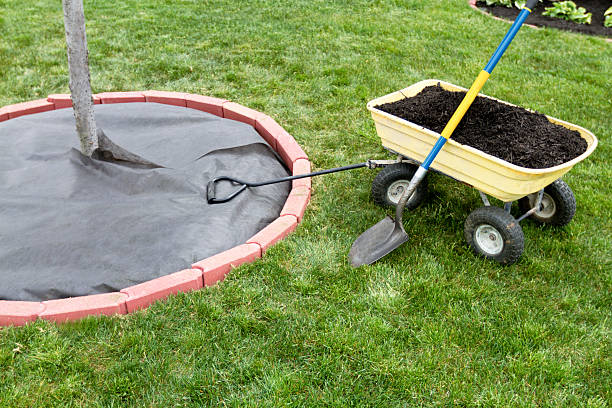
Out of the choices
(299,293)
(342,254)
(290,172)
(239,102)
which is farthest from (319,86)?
(299,293)

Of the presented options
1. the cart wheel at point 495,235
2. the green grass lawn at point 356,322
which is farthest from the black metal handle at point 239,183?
the cart wheel at point 495,235

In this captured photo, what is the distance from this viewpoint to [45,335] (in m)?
2.39

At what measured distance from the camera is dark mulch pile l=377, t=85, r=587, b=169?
2.83 m

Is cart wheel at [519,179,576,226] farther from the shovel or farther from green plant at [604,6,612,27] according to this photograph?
green plant at [604,6,612,27]

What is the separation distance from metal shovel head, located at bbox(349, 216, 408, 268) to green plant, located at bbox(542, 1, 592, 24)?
6197 mm

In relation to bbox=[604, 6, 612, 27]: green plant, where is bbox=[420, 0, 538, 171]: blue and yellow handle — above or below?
→ above

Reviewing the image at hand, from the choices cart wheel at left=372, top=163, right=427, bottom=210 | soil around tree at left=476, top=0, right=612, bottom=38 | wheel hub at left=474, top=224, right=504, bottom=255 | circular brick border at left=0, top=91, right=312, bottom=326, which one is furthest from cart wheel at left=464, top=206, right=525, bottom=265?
soil around tree at left=476, top=0, right=612, bottom=38

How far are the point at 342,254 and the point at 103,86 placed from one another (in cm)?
334

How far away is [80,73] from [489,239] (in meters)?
2.79

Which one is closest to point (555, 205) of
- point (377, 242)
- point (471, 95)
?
point (471, 95)

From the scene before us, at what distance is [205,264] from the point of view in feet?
9.09

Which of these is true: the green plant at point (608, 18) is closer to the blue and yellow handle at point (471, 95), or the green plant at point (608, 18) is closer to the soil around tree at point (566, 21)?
the soil around tree at point (566, 21)

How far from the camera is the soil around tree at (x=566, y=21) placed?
7.14 metres

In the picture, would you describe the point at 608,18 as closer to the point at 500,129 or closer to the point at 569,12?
the point at 569,12
